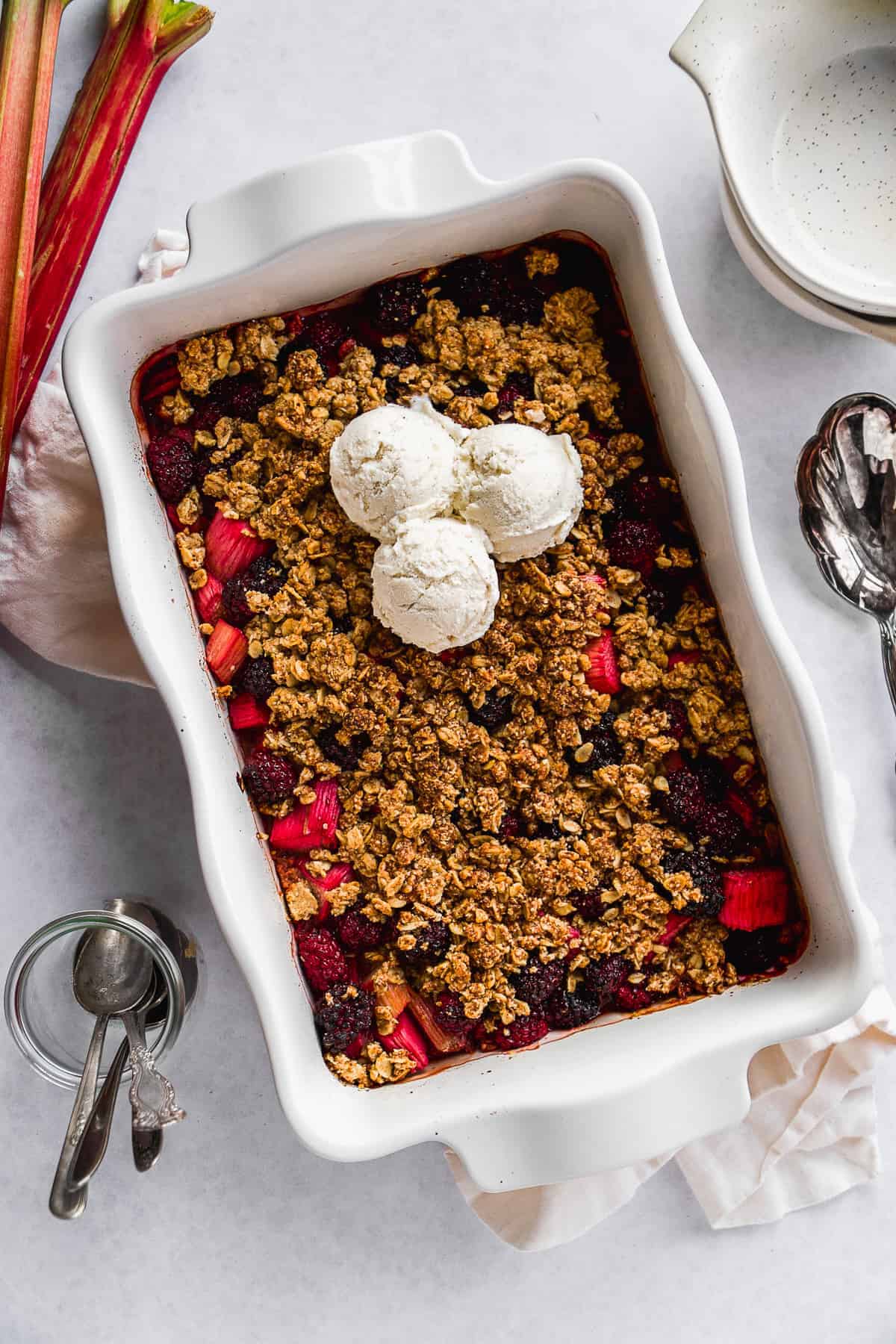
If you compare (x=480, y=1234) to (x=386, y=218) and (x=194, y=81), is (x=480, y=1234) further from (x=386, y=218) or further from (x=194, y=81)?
(x=194, y=81)

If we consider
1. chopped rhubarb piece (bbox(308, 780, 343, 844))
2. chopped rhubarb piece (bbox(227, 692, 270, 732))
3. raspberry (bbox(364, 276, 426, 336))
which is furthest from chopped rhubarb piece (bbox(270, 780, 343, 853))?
raspberry (bbox(364, 276, 426, 336))

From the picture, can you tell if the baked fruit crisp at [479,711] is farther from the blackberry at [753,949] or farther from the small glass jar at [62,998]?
the small glass jar at [62,998]

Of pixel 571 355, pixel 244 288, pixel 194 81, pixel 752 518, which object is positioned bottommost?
pixel 752 518

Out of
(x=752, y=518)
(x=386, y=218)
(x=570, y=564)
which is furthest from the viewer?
(x=752, y=518)

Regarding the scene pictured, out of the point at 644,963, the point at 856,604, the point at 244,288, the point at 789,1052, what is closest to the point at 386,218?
the point at 244,288

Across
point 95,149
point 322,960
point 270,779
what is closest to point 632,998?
point 322,960

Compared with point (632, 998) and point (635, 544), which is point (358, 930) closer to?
point (632, 998)
